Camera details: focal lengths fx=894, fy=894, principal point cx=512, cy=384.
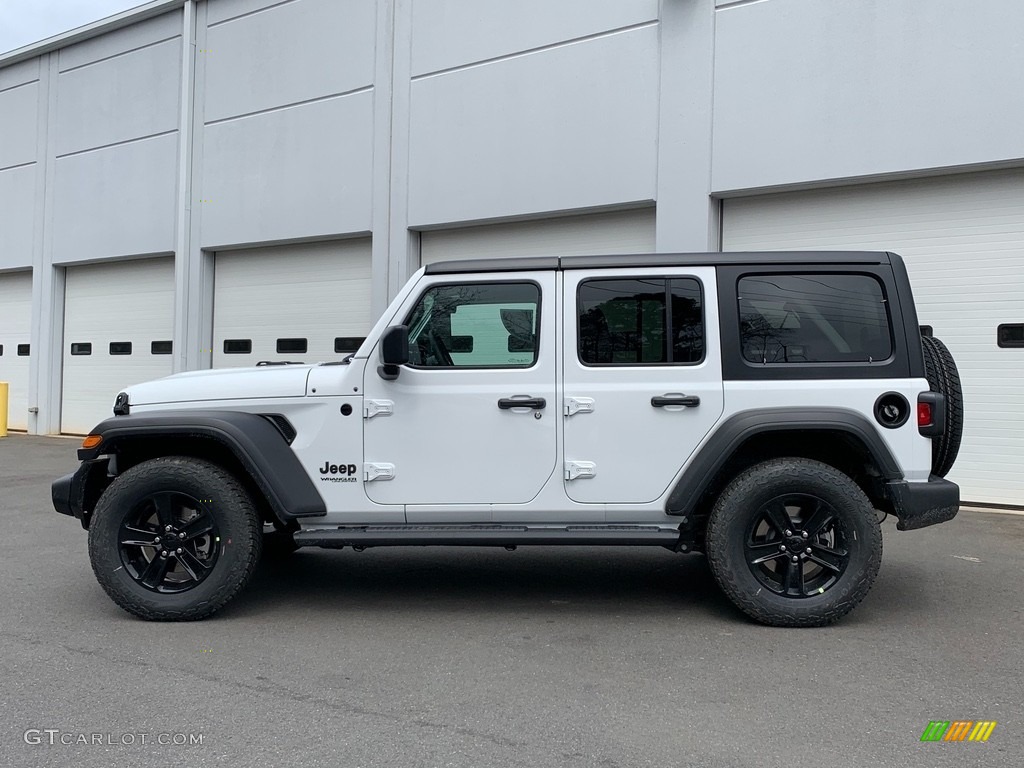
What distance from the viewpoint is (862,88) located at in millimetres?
9281

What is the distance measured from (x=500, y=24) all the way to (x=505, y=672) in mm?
9719

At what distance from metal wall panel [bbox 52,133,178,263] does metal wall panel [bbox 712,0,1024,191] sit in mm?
9779

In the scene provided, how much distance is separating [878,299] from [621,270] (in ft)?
4.58

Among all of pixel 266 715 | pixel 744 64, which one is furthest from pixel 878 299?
pixel 744 64

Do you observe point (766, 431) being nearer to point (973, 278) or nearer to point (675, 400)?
point (675, 400)

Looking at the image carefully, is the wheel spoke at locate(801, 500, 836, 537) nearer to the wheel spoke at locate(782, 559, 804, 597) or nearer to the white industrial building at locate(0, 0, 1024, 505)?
the wheel spoke at locate(782, 559, 804, 597)

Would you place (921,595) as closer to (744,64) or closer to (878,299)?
(878,299)

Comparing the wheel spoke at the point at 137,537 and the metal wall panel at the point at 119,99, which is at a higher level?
the metal wall panel at the point at 119,99

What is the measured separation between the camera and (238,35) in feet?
47.5

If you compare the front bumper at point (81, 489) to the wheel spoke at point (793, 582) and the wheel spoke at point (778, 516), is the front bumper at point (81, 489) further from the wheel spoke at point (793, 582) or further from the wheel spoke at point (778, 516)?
the wheel spoke at point (793, 582)

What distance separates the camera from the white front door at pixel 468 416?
15.7 feet

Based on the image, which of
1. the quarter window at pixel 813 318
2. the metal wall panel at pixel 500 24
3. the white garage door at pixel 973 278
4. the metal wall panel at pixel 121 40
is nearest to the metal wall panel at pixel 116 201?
the metal wall panel at pixel 121 40

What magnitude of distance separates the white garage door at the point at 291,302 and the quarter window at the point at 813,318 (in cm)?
875

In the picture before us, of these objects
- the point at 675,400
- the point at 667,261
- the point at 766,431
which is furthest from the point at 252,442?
the point at 766,431
